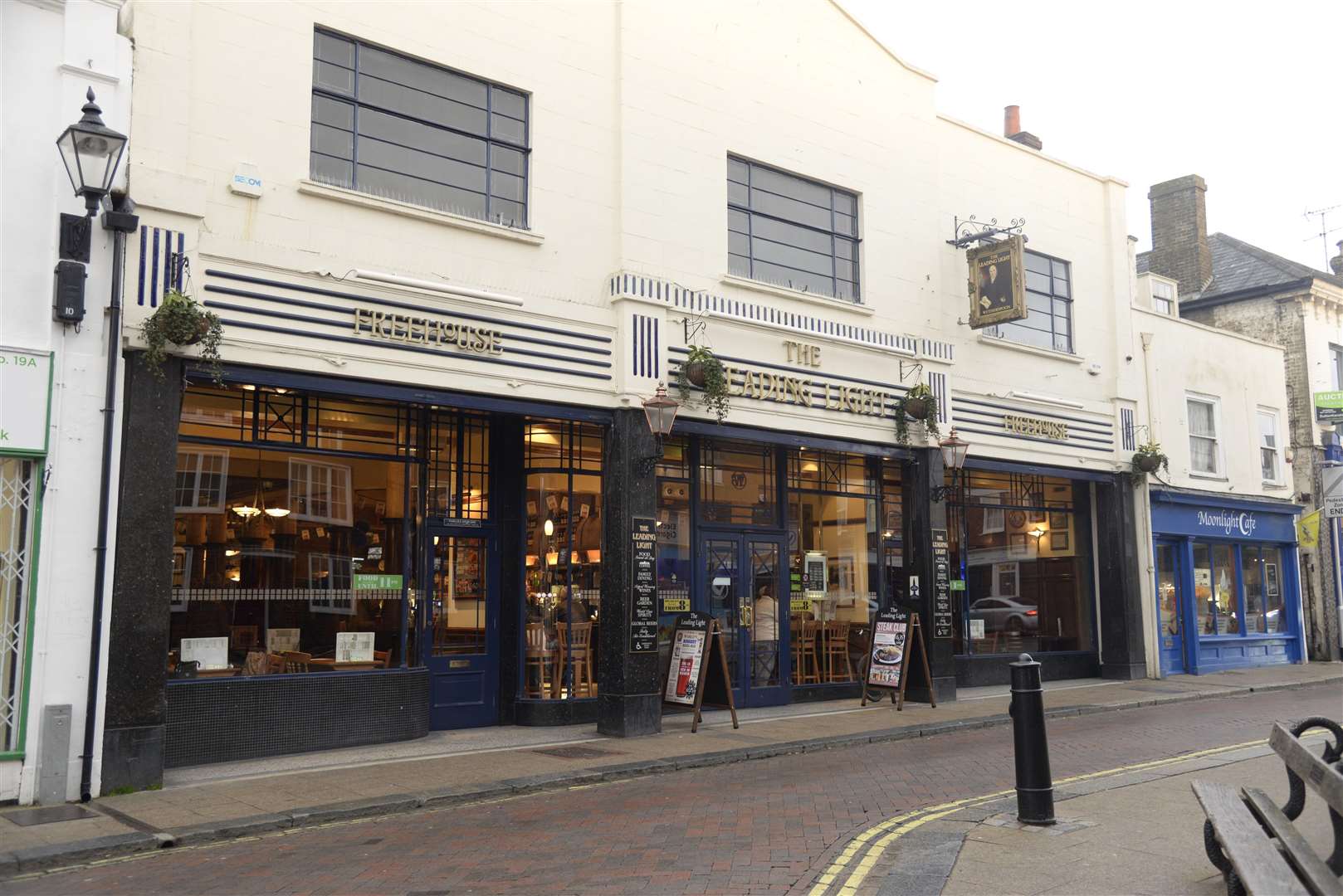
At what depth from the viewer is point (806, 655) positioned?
16250 mm

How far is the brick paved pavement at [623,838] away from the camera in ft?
22.2

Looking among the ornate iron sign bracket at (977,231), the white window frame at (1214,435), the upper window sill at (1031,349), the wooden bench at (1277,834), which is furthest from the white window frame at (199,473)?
the white window frame at (1214,435)

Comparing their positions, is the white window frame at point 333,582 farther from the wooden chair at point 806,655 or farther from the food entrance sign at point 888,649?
the food entrance sign at point 888,649

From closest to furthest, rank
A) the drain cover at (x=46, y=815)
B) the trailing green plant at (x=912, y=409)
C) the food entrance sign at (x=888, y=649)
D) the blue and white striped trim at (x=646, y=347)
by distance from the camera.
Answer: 1. the drain cover at (x=46, y=815)
2. the blue and white striped trim at (x=646, y=347)
3. the food entrance sign at (x=888, y=649)
4. the trailing green plant at (x=912, y=409)

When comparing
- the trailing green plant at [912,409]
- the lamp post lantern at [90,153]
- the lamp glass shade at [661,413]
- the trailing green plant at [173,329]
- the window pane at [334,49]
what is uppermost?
the window pane at [334,49]

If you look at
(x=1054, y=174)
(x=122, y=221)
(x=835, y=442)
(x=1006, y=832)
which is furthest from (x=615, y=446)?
(x=1054, y=174)

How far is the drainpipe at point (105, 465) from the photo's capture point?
30.3 ft

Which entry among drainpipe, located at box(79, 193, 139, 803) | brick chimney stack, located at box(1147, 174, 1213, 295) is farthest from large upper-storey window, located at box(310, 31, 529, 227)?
brick chimney stack, located at box(1147, 174, 1213, 295)

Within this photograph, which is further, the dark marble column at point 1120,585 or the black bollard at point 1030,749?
the dark marble column at point 1120,585

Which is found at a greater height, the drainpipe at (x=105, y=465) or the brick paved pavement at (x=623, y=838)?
the drainpipe at (x=105, y=465)

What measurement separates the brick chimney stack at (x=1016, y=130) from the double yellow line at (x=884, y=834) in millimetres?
14141

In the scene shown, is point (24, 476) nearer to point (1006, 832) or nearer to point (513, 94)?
point (513, 94)

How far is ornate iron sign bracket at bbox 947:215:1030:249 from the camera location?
1791 centimetres

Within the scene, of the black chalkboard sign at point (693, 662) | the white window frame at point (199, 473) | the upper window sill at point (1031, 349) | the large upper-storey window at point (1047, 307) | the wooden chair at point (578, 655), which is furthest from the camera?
the large upper-storey window at point (1047, 307)
